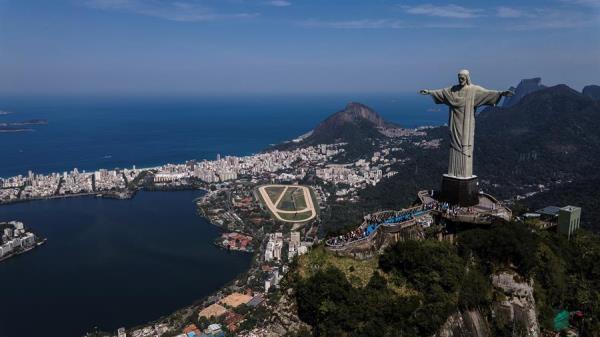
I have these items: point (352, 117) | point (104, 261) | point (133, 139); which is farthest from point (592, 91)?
point (104, 261)

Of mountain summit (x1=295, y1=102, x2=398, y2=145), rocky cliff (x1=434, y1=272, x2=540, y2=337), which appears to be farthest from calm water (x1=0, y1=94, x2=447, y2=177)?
rocky cliff (x1=434, y1=272, x2=540, y2=337)

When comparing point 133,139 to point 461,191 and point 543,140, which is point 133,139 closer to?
point 543,140

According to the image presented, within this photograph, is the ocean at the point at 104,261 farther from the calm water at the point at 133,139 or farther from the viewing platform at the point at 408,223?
the viewing platform at the point at 408,223

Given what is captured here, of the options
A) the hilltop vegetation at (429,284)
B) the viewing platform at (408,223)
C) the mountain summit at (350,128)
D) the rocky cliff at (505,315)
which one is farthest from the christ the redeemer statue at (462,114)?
the mountain summit at (350,128)

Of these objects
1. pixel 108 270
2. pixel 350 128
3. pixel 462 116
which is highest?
pixel 462 116

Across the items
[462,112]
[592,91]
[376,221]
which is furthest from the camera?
[592,91]

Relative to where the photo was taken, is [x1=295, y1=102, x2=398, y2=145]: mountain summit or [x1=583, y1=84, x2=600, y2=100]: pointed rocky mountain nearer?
[x1=295, y1=102, x2=398, y2=145]: mountain summit

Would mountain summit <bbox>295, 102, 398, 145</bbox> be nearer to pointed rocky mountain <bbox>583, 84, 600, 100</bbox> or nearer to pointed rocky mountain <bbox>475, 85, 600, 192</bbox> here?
pointed rocky mountain <bbox>475, 85, 600, 192</bbox>
